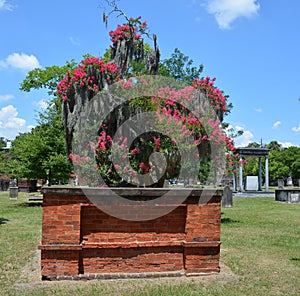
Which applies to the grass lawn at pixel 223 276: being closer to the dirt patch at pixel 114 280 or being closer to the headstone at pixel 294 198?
the dirt patch at pixel 114 280

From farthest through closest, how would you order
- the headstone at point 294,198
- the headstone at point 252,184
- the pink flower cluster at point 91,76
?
the headstone at point 252,184 < the headstone at point 294,198 < the pink flower cluster at point 91,76

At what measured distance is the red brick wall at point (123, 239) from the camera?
577 cm

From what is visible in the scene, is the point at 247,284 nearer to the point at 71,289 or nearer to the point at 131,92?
the point at 71,289

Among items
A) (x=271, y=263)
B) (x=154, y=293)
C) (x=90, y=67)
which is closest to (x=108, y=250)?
(x=154, y=293)

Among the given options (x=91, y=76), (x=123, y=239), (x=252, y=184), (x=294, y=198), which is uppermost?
(x=91, y=76)

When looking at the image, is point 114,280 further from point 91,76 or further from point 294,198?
Answer: point 294,198

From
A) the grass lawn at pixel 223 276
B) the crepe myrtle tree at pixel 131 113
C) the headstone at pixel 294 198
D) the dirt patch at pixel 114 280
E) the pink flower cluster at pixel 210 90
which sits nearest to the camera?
the grass lawn at pixel 223 276

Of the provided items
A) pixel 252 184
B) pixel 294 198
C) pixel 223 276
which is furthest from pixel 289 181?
pixel 223 276

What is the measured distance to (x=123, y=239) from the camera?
19.8ft

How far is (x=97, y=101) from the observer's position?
27.7 feet

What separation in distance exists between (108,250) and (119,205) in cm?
74

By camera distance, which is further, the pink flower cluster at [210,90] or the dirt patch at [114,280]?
the pink flower cluster at [210,90]

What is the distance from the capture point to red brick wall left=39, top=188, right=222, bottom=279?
577cm

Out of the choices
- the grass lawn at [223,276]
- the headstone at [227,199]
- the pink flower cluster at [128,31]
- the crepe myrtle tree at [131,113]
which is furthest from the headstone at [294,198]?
the pink flower cluster at [128,31]
